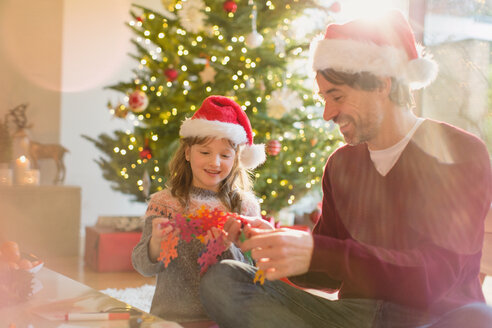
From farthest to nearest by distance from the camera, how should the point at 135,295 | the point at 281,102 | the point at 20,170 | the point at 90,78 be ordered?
the point at 90,78, the point at 20,170, the point at 281,102, the point at 135,295

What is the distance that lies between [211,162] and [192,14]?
2.02 m

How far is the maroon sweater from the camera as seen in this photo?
4.01 feet

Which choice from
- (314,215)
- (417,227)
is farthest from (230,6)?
(417,227)

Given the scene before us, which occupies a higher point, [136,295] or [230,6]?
[230,6]

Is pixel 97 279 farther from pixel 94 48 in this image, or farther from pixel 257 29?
pixel 94 48

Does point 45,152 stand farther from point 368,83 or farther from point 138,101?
point 368,83

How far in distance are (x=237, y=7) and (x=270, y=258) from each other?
2.87 metres

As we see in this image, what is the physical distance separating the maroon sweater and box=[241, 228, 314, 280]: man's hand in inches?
1.0

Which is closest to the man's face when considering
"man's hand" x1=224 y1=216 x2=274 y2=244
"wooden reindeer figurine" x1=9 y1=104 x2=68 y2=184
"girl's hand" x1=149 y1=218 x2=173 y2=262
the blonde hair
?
"man's hand" x1=224 y1=216 x2=274 y2=244

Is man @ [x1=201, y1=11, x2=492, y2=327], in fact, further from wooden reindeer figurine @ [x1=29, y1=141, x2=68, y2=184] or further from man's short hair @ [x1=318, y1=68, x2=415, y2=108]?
wooden reindeer figurine @ [x1=29, y1=141, x2=68, y2=184]

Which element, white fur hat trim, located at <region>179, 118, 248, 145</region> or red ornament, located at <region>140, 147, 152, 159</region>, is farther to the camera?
red ornament, located at <region>140, 147, 152, 159</region>

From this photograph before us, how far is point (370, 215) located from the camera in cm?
150

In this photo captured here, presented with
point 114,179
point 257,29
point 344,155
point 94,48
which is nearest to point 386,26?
point 344,155

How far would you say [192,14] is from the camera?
3.73 metres
